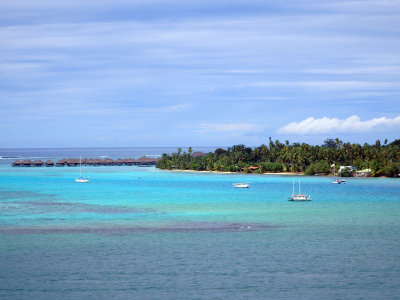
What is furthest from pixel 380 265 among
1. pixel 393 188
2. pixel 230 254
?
pixel 393 188

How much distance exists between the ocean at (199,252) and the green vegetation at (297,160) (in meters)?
62.4

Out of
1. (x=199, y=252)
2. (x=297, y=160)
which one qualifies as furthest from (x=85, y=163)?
(x=199, y=252)

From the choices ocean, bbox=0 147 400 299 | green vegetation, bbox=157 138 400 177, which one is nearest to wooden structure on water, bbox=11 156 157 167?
green vegetation, bbox=157 138 400 177

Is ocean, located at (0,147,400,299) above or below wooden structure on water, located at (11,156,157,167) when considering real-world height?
below

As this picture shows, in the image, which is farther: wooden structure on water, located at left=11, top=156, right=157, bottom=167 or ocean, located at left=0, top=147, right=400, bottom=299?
wooden structure on water, located at left=11, top=156, right=157, bottom=167

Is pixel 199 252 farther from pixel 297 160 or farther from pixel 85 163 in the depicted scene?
pixel 85 163

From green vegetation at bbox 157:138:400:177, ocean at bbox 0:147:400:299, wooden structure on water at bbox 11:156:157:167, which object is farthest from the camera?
wooden structure on water at bbox 11:156:157:167

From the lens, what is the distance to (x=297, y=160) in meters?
126

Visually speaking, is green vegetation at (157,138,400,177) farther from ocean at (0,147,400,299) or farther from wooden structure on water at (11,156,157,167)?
ocean at (0,147,400,299)

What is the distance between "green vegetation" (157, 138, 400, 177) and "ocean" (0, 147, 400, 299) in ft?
205

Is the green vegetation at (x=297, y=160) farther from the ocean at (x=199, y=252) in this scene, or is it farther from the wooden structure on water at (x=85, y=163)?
the ocean at (x=199, y=252)

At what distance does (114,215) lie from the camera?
4975 centimetres

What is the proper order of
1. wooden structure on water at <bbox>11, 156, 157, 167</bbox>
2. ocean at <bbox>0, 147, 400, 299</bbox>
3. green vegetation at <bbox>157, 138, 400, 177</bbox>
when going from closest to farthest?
1. ocean at <bbox>0, 147, 400, 299</bbox>
2. green vegetation at <bbox>157, 138, 400, 177</bbox>
3. wooden structure on water at <bbox>11, 156, 157, 167</bbox>

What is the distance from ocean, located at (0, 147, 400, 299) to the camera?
24.8m
